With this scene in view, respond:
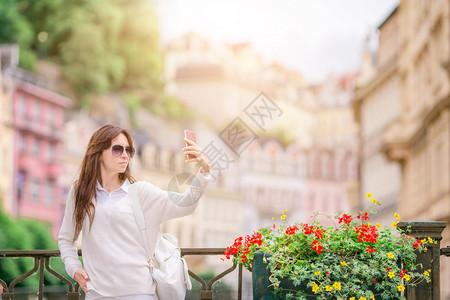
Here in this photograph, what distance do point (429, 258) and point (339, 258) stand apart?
118cm

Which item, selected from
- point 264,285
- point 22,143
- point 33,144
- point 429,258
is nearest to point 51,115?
point 33,144

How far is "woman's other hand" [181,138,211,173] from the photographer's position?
16.5 feet

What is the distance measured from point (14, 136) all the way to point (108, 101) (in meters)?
8.96

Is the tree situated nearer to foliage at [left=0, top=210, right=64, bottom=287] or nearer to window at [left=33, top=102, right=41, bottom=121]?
window at [left=33, top=102, right=41, bottom=121]

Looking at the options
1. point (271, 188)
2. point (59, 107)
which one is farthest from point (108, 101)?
point (271, 188)

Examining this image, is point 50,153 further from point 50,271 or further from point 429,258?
point 429,258

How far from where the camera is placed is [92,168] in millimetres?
5277

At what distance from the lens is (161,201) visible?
518 cm

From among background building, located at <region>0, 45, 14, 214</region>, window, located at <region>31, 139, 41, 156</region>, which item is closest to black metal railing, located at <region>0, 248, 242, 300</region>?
background building, located at <region>0, 45, 14, 214</region>

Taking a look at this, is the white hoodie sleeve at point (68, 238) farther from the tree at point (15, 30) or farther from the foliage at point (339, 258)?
the tree at point (15, 30)

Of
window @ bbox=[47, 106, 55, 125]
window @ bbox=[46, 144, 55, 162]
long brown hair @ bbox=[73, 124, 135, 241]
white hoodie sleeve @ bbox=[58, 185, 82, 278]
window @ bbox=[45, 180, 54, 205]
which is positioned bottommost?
white hoodie sleeve @ bbox=[58, 185, 82, 278]

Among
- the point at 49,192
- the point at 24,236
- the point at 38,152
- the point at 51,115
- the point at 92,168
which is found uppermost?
the point at 51,115

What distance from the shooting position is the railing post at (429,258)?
21.6 ft

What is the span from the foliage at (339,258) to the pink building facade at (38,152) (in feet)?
178
